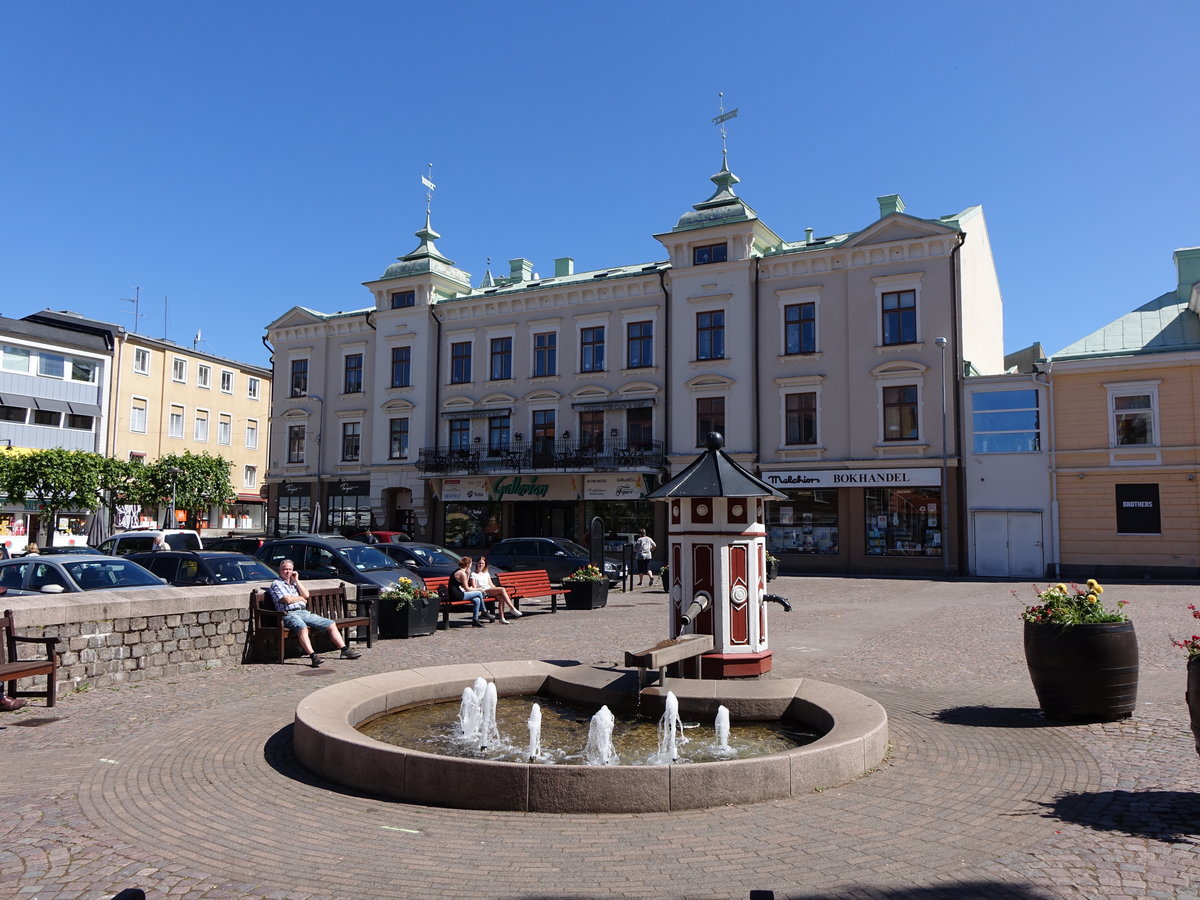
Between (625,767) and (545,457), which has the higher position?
(545,457)

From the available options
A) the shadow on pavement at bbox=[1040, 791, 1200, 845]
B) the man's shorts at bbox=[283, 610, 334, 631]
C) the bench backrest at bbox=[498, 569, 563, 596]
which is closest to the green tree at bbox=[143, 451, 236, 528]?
the bench backrest at bbox=[498, 569, 563, 596]

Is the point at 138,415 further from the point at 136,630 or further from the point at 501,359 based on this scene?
the point at 136,630

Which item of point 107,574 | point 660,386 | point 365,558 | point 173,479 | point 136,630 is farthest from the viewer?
point 173,479

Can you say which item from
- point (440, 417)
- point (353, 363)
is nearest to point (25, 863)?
point (440, 417)

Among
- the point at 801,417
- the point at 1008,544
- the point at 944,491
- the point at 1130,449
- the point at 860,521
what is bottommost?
the point at 1008,544

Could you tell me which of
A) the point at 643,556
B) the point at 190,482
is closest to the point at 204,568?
the point at 643,556

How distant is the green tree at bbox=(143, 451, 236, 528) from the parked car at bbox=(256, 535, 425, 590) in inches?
1185

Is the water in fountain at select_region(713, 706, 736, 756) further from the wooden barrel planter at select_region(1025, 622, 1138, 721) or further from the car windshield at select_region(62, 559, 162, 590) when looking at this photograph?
the car windshield at select_region(62, 559, 162, 590)

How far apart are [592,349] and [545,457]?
5061 mm

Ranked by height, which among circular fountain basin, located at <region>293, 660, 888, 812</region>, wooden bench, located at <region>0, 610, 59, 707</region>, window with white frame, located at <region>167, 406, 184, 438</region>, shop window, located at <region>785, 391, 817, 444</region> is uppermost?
window with white frame, located at <region>167, 406, 184, 438</region>

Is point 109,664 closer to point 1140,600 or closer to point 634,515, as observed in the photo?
point 1140,600

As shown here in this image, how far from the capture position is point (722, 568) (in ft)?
31.0

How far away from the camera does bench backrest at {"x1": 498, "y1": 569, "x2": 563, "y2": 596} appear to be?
17922mm

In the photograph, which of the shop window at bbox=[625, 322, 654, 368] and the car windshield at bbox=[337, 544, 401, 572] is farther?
the shop window at bbox=[625, 322, 654, 368]
